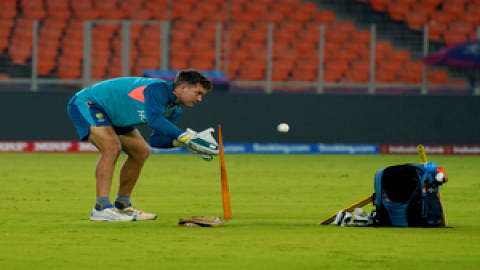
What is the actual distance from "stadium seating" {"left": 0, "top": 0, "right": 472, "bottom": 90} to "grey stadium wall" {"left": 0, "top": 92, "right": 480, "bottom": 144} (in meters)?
0.98

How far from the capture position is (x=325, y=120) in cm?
1967

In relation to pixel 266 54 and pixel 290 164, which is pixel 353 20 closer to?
pixel 266 54

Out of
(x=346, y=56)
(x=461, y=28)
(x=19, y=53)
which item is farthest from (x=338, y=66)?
(x=19, y=53)

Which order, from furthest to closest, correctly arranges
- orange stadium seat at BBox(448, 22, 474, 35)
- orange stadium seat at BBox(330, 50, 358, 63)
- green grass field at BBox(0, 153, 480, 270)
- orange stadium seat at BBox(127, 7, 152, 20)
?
orange stadium seat at BBox(127, 7, 152, 20) → orange stadium seat at BBox(448, 22, 474, 35) → orange stadium seat at BBox(330, 50, 358, 63) → green grass field at BBox(0, 153, 480, 270)

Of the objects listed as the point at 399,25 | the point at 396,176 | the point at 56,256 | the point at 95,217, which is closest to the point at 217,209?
the point at 95,217

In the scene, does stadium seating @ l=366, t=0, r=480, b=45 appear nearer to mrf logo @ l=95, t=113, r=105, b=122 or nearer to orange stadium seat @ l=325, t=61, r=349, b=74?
orange stadium seat @ l=325, t=61, r=349, b=74

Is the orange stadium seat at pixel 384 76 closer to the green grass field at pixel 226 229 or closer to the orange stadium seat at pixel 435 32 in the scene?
the orange stadium seat at pixel 435 32

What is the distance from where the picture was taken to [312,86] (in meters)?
20.4

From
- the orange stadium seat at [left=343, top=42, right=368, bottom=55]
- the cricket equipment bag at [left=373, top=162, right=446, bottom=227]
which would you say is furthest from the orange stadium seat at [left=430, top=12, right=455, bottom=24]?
the cricket equipment bag at [left=373, top=162, right=446, bottom=227]

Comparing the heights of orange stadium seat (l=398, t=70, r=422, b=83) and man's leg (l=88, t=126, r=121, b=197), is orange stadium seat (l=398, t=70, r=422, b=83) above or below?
above

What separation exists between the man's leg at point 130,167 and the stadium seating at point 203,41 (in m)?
11.3

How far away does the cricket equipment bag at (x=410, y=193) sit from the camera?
25.5ft

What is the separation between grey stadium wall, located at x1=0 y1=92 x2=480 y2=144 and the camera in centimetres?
1933

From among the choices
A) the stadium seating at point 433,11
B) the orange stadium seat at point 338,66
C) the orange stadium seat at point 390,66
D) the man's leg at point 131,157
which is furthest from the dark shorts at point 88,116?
the stadium seating at point 433,11
